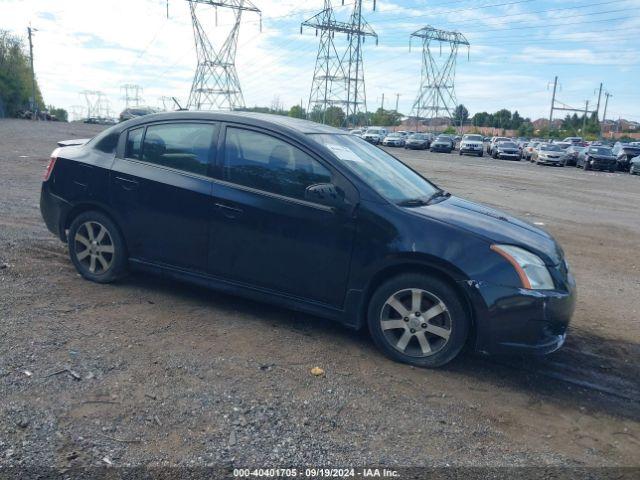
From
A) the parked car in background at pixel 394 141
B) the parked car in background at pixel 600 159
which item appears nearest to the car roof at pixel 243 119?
the parked car in background at pixel 600 159

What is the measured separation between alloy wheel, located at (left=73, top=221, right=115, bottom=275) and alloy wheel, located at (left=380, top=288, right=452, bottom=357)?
107 inches

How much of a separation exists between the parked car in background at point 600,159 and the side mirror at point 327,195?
33.5 meters

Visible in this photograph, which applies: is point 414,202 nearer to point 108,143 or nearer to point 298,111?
point 108,143

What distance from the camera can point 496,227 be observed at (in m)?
4.56

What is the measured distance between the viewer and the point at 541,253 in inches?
172

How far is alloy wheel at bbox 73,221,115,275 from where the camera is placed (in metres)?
5.53

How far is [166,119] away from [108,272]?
4.98 ft

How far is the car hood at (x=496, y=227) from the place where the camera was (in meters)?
4.36

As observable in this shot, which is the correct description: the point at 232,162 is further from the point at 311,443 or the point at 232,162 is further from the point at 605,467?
the point at 605,467

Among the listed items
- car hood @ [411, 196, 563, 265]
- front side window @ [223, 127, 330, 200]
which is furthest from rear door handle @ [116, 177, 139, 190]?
car hood @ [411, 196, 563, 265]

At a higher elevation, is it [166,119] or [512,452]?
[166,119]

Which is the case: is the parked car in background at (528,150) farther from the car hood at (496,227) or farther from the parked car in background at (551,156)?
the car hood at (496,227)

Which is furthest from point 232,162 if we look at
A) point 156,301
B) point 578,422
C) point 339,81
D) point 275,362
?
point 339,81

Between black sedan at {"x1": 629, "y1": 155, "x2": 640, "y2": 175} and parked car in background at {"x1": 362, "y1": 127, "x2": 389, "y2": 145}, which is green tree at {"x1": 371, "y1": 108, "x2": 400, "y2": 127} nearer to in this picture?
parked car in background at {"x1": 362, "y1": 127, "x2": 389, "y2": 145}
